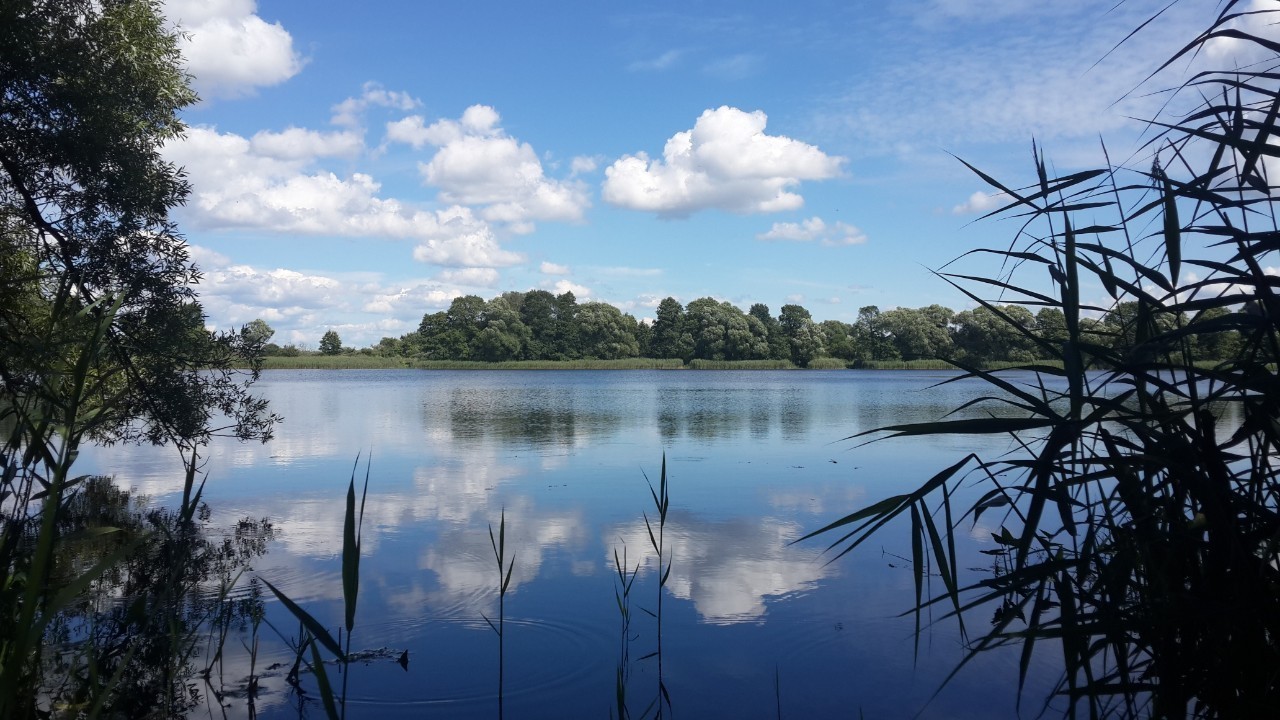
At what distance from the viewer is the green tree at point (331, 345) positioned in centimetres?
7812

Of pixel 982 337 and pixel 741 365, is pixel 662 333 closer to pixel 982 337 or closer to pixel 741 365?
pixel 741 365

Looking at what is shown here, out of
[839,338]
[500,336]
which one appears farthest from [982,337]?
[500,336]

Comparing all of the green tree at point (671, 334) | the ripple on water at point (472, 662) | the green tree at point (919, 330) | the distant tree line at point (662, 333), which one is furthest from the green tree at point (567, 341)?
the ripple on water at point (472, 662)

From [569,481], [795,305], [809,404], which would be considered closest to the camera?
[569,481]

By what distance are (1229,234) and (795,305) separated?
72972 millimetres

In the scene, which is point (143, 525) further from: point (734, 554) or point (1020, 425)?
point (1020, 425)

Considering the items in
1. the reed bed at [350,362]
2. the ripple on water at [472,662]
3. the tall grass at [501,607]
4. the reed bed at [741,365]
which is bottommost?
the ripple on water at [472,662]

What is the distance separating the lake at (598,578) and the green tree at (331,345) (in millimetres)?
65780

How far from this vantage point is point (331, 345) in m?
78.1

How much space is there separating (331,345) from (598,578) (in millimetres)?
77200

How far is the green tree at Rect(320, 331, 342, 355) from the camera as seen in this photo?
7812 centimetres

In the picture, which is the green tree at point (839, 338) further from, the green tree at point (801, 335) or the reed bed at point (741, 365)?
the reed bed at point (741, 365)

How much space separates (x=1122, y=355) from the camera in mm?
2582

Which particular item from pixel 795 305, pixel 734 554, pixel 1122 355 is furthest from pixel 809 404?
pixel 795 305
